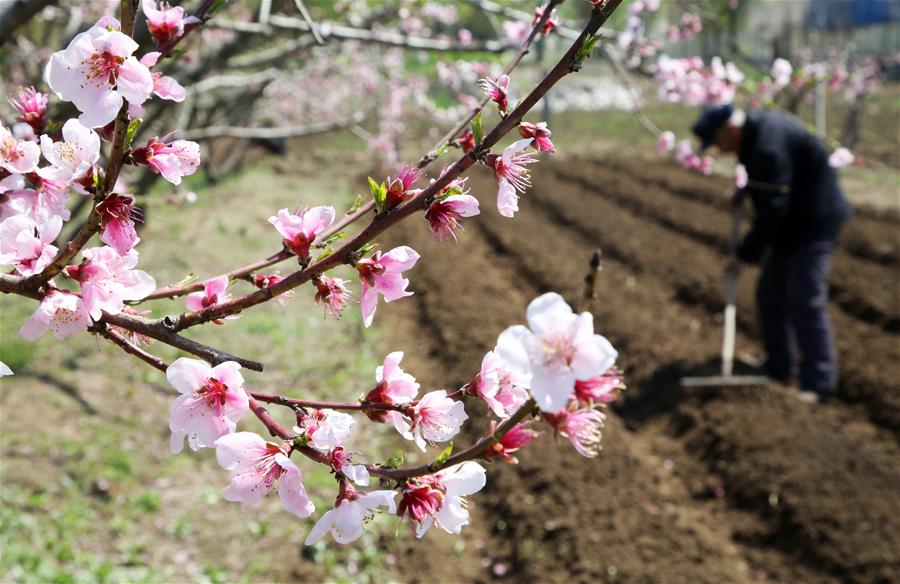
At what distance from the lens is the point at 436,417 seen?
117 centimetres

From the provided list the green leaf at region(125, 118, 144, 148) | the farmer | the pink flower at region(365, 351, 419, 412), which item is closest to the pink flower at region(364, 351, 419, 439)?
the pink flower at region(365, 351, 419, 412)

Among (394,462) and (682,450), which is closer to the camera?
(394,462)

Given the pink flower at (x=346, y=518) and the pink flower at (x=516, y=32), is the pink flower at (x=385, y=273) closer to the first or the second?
the pink flower at (x=346, y=518)

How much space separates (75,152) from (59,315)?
0.23 metres

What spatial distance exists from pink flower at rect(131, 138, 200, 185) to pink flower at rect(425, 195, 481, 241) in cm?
34

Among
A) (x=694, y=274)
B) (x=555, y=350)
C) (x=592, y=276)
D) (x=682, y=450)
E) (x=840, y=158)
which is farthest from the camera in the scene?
(x=694, y=274)

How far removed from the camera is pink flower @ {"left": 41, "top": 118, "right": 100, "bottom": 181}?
3.59 ft

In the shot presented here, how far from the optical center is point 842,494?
4.31 m

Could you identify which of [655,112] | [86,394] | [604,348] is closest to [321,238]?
[604,348]

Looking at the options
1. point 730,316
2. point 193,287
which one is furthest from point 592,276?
point 730,316

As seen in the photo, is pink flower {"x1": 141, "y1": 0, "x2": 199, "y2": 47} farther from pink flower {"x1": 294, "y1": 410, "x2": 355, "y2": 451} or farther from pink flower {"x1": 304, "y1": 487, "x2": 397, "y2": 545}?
pink flower {"x1": 304, "y1": 487, "x2": 397, "y2": 545}

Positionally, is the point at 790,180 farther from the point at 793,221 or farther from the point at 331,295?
the point at 331,295

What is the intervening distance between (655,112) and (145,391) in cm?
2385

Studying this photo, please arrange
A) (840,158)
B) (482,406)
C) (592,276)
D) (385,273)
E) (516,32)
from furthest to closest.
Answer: (840,158), (482,406), (516,32), (385,273), (592,276)
